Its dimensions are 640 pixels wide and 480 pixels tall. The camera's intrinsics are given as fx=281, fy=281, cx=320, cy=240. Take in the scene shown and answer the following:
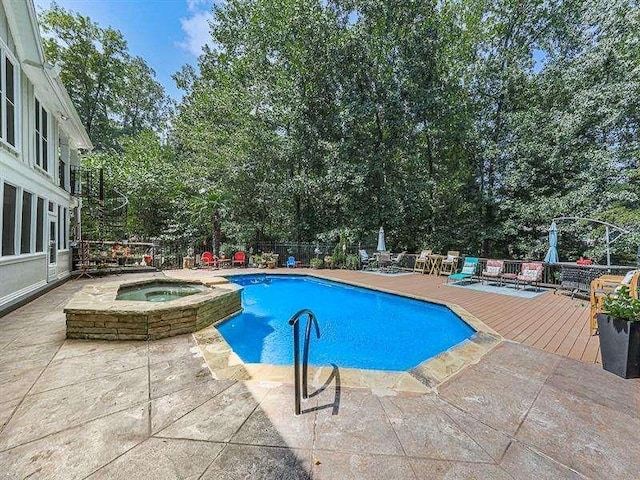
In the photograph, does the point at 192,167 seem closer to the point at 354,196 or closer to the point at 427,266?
the point at 354,196

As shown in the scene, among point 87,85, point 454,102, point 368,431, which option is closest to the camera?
point 368,431

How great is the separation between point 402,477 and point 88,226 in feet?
54.3

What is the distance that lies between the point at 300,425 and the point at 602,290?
559cm

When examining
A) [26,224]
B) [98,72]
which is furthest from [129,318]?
[98,72]

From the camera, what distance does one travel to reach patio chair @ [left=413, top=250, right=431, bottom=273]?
1199 centimetres

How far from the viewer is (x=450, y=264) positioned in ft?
36.1

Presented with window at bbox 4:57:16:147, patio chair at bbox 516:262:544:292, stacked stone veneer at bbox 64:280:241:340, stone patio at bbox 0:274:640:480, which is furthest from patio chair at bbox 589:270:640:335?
window at bbox 4:57:16:147

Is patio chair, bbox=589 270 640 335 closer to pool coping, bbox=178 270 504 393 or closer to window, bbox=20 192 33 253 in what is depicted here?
pool coping, bbox=178 270 504 393

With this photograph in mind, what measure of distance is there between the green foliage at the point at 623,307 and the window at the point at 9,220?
887cm

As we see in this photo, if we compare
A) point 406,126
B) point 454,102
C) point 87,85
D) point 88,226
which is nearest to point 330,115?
point 406,126

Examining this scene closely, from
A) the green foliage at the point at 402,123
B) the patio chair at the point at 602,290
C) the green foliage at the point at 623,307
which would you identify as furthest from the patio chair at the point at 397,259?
the green foliage at the point at 623,307

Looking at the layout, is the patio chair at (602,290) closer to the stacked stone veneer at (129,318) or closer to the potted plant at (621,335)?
the potted plant at (621,335)

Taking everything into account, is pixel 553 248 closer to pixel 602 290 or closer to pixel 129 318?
pixel 602 290

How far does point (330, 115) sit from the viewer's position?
15.5 m
